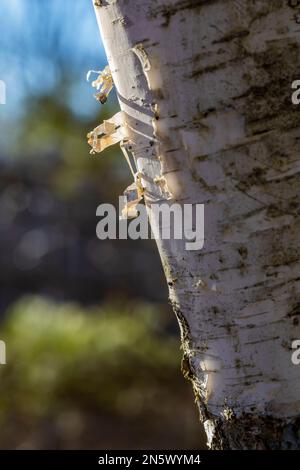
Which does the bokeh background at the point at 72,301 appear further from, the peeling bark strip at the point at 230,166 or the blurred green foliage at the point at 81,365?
the peeling bark strip at the point at 230,166

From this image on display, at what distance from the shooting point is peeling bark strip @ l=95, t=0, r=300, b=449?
2.37 feet

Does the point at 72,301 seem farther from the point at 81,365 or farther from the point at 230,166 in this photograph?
the point at 230,166

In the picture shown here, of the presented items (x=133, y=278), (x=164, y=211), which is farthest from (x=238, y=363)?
(x=133, y=278)

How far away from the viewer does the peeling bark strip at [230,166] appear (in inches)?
28.4

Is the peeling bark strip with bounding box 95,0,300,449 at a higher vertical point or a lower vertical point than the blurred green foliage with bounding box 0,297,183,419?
lower

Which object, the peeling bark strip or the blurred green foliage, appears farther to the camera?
the blurred green foliage

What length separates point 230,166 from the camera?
738 millimetres

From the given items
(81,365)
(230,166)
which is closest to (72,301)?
(81,365)

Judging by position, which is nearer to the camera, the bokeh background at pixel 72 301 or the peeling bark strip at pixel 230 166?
the peeling bark strip at pixel 230 166

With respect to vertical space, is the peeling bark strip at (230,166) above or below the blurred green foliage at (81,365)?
below

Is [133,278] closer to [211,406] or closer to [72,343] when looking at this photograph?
[72,343]

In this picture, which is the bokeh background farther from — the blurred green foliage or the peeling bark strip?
the peeling bark strip

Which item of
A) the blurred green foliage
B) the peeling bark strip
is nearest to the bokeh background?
the blurred green foliage

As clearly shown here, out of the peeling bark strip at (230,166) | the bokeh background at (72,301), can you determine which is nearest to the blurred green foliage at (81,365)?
the bokeh background at (72,301)
